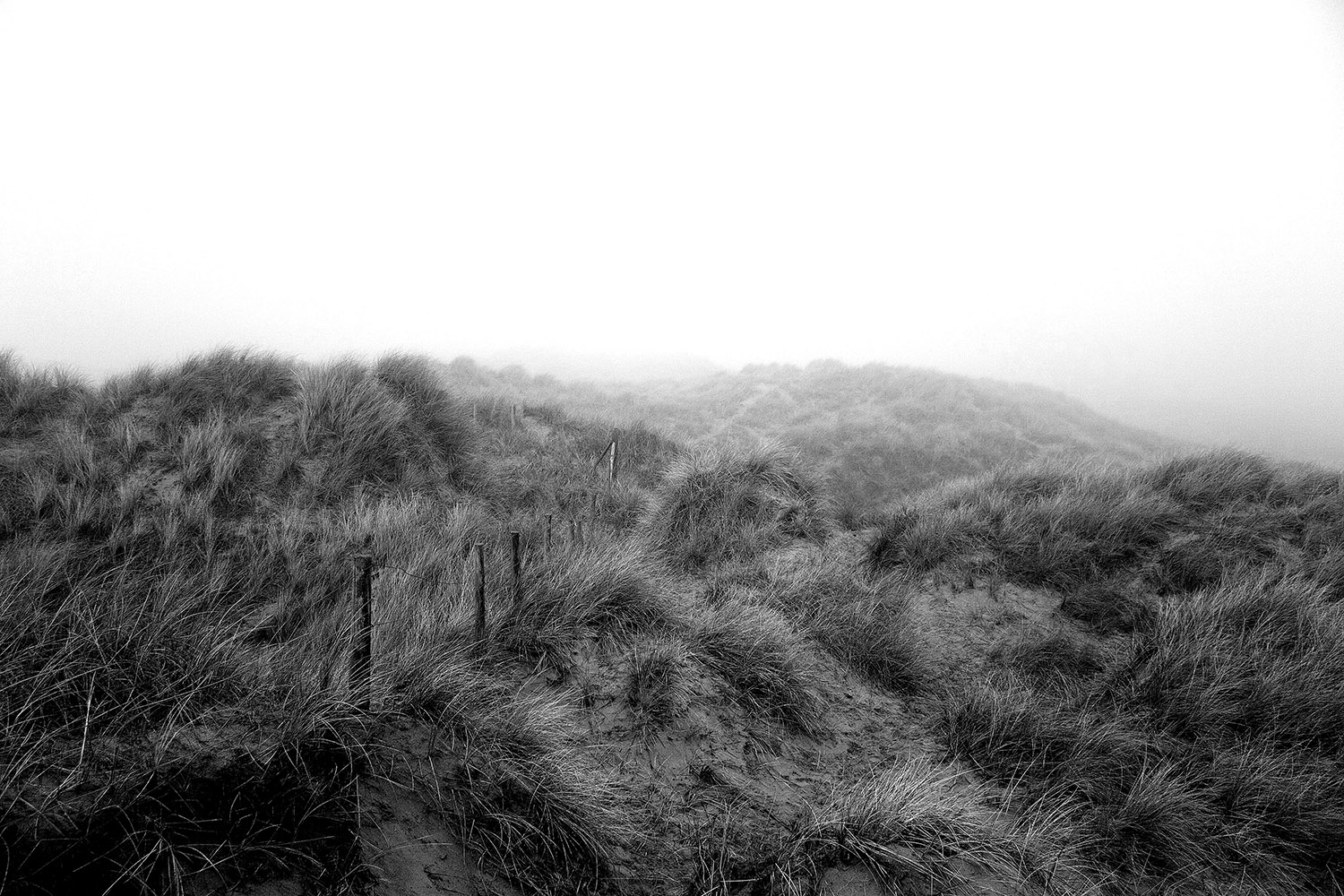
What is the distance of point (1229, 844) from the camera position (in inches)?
114

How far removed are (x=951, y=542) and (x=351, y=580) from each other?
240 inches

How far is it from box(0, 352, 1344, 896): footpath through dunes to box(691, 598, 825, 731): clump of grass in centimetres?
3

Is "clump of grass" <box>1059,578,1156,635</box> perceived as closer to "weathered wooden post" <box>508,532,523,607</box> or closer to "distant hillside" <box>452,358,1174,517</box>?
"weathered wooden post" <box>508,532,523,607</box>

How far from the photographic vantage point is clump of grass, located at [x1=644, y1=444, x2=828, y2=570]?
6336mm

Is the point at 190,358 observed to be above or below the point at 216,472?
above

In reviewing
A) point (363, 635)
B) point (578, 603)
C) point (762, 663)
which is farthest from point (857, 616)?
point (363, 635)

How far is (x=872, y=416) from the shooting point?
20.8m

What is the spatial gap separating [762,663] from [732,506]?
316 cm

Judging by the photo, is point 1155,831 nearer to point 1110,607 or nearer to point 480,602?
point 1110,607

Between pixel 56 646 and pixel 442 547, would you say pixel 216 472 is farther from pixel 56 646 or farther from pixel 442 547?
pixel 56 646

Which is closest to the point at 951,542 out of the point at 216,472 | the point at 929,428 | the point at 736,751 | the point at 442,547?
the point at 736,751

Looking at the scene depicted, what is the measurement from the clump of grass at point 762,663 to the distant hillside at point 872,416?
345 inches

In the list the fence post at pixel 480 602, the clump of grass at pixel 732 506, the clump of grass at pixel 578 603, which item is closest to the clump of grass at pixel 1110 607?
the clump of grass at pixel 732 506

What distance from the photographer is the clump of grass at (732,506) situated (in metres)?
6.34
